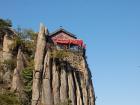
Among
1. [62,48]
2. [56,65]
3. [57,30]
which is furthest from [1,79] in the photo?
[57,30]

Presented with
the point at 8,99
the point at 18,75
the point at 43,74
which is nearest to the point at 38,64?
the point at 43,74

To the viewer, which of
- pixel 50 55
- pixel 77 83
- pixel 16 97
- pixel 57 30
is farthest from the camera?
pixel 57 30

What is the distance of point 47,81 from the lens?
224 ft

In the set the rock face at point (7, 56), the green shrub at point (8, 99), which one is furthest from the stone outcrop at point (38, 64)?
the rock face at point (7, 56)

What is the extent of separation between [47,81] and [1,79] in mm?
6456

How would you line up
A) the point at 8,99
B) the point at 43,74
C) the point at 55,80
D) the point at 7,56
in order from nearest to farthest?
the point at 8,99 → the point at 43,74 → the point at 55,80 → the point at 7,56

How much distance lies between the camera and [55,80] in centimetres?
6988

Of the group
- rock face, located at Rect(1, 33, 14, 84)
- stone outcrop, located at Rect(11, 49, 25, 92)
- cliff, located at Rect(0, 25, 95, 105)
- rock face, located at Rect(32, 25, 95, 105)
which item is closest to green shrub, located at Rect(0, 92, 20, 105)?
cliff, located at Rect(0, 25, 95, 105)

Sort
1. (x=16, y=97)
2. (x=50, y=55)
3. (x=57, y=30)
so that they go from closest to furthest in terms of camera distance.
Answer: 1. (x=16, y=97)
2. (x=50, y=55)
3. (x=57, y=30)

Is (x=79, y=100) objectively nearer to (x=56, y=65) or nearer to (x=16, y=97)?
(x=56, y=65)

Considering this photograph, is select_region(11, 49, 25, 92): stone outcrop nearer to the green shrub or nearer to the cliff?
the cliff

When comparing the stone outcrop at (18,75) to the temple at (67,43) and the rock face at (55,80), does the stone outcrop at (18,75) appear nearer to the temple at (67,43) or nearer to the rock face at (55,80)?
the rock face at (55,80)

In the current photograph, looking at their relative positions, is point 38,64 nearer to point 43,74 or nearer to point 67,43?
point 43,74

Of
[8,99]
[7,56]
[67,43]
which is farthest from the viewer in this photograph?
[67,43]
